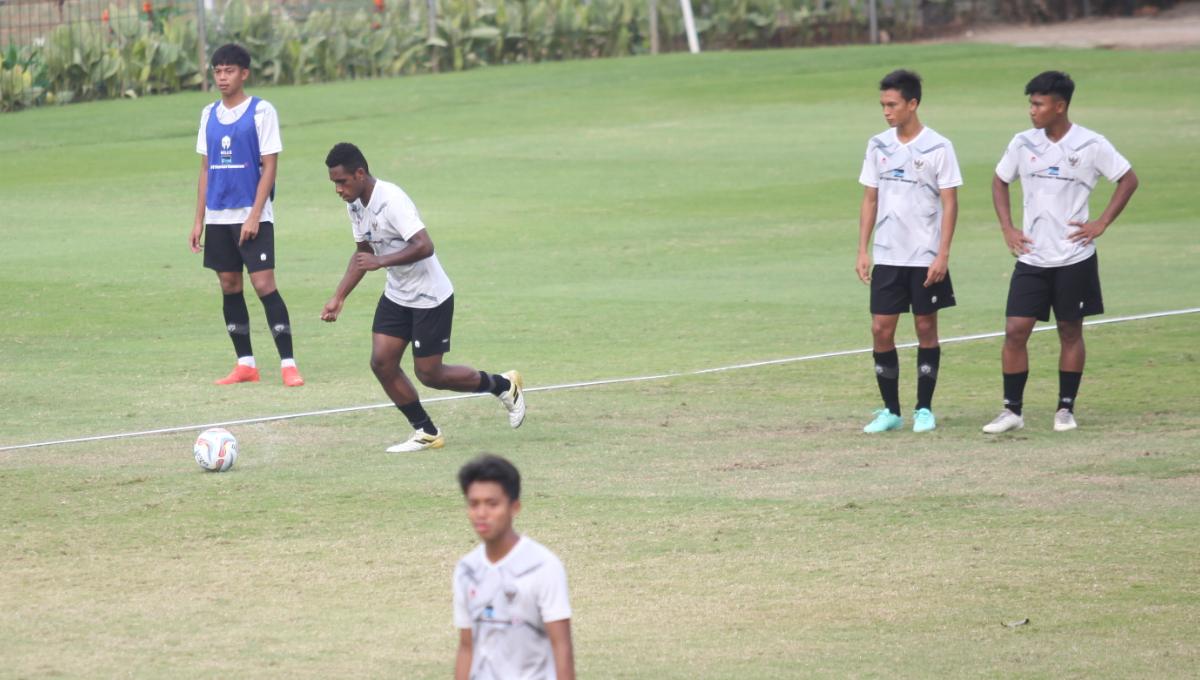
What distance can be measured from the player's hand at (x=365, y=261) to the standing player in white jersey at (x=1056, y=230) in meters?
3.86

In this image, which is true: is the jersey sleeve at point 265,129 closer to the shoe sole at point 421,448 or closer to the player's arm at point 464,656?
the shoe sole at point 421,448

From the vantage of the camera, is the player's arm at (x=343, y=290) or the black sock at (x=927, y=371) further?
the black sock at (x=927, y=371)

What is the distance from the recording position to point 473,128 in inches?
1183

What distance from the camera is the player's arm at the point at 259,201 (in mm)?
13547

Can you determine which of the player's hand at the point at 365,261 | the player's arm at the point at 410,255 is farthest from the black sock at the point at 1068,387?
the player's hand at the point at 365,261

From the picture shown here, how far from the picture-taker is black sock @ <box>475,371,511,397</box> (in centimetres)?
1152

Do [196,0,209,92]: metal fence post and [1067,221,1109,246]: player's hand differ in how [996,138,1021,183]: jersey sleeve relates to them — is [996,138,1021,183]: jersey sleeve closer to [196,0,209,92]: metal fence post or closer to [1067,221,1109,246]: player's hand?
[1067,221,1109,246]: player's hand

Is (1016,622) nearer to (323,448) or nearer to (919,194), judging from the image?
(919,194)

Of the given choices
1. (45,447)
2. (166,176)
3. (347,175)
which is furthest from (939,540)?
(166,176)

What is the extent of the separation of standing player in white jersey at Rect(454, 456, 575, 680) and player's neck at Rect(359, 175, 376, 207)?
5764 mm

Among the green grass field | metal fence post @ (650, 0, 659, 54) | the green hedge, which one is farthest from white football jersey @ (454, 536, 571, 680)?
metal fence post @ (650, 0, 659, 54)

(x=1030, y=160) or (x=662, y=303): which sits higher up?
(x=1030, y=160)

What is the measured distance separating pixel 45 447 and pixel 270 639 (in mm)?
4522

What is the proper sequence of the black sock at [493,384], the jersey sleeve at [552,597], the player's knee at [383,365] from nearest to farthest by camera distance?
the jersey sleeve at [552,597] < the player's knee at [383,365] < the black sock at [493,384]
